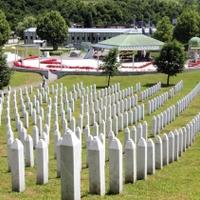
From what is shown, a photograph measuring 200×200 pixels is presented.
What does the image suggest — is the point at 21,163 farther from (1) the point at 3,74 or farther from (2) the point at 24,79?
(2) the point at 24,79

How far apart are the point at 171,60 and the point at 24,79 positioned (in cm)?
1386

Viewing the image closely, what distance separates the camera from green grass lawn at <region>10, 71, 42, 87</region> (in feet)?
150

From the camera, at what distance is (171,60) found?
44656 millimetres

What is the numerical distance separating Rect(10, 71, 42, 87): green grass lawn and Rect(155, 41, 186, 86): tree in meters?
11.6

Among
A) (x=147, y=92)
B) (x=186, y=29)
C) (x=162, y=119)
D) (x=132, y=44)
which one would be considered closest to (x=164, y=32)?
(x=186, y=29)

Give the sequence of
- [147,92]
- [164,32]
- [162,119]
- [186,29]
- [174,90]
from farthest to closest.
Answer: [186,29]
[164,32]
[174,90]
[147,92]
[162,119]

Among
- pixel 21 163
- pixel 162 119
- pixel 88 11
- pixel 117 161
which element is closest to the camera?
pixel 117 161

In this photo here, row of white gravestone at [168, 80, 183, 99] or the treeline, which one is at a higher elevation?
the treeline

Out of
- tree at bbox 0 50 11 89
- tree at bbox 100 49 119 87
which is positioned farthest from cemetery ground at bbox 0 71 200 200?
tree at bbox 100 49 119 87

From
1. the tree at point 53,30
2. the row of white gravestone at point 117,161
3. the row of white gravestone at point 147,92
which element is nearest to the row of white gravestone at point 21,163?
the row of white gravestone at point 117,161

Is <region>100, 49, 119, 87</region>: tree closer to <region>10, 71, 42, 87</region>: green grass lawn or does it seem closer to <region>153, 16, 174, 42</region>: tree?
<region>10, 71, 42, 87</region>: green grass lawn

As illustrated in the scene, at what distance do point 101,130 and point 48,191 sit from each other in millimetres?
8924

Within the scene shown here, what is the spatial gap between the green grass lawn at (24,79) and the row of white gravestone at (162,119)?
2154cm

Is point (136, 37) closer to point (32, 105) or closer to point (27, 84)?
point (27, 84)
